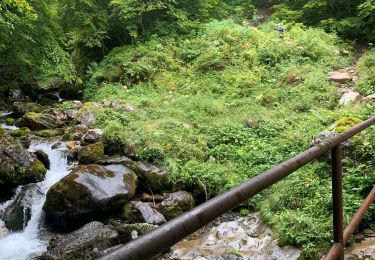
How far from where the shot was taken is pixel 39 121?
1260cm

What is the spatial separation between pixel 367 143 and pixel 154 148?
4.90 m

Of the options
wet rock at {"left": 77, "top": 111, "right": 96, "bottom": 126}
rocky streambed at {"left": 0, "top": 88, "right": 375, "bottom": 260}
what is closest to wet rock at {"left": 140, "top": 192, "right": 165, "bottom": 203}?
rocky streambed at {"left": 0, "top": 88, "right": 375, "bottom": 260}

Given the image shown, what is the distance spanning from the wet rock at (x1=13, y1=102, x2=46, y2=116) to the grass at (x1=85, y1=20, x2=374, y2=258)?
2.18 metres

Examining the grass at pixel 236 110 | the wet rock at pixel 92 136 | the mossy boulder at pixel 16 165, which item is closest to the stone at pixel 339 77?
the grass at pixel 236 110

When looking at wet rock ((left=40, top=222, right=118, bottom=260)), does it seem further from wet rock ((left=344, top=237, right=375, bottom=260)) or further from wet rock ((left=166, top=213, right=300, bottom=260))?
wet rock ((left=344, top=237, right=375, bottom=260))

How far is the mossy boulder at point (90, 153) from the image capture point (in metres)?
9.84

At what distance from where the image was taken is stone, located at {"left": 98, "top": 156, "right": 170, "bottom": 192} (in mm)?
8922

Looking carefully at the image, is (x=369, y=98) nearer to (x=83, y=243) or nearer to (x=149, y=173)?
(x=149, y=173)

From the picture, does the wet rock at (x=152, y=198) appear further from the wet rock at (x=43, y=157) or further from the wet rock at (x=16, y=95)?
the wet rock at (x=16, y=95)

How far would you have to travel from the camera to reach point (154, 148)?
9.62 metres

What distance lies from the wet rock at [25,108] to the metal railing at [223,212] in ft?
45.4

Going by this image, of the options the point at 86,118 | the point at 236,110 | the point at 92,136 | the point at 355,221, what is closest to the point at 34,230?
the point at 92,136

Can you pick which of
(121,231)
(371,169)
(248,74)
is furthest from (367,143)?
(248,74)

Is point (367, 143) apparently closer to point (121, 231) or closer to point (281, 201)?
point (281, 201)
